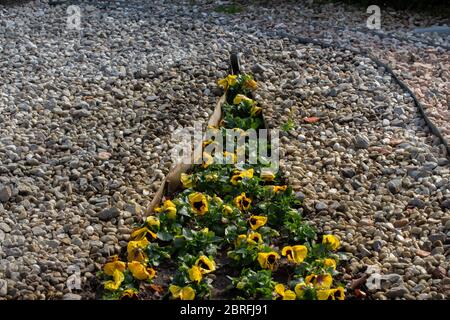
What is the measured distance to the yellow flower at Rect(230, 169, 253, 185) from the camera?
453cm

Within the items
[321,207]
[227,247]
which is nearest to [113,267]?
[227,247]

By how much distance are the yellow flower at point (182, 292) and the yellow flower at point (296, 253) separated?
490mm

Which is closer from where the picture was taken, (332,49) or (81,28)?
(332,49)

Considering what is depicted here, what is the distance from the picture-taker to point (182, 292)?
3758mm

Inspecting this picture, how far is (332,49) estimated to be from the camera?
6.12 m

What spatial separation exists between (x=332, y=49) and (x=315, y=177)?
1.72 metres

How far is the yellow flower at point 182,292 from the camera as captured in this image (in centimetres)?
375

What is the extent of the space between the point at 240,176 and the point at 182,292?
3.19 feet

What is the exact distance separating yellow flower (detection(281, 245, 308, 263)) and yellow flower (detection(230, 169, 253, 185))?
0.67 metres

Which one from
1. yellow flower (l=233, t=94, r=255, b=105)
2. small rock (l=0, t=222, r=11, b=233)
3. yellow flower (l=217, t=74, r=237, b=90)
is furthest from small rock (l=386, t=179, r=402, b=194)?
small rock (l=0, t=222, r=11, b=233)

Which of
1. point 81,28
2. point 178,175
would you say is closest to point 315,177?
point 178,175

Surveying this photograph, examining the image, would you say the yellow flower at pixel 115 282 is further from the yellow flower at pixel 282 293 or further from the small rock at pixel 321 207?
the small rock at pixel 321 207
